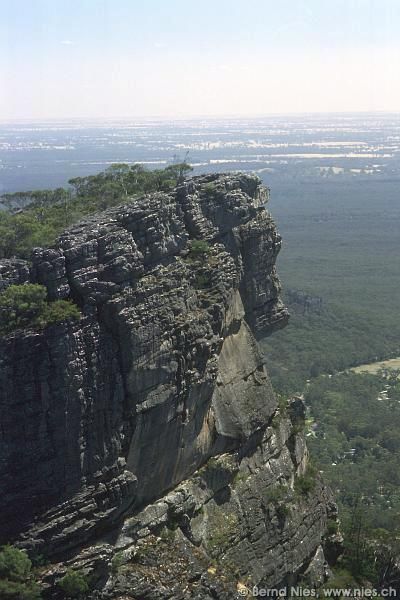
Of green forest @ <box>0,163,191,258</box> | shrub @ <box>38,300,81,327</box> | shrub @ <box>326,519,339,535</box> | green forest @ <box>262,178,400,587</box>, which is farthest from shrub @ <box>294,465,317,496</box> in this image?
shrub @ <box>38,300,81,327</box>

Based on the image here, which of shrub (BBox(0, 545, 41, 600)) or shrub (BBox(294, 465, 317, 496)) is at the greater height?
shrub (BBox(0, 545, 41, 600))

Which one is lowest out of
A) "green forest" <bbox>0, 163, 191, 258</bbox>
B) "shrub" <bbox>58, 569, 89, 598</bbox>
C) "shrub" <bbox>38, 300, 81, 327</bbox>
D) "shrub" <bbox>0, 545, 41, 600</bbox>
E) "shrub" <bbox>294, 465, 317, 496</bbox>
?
"shrub" <bbox>294, 465, 317, 496</bbox>

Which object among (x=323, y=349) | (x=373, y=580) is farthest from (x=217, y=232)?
(x=323, y=349)

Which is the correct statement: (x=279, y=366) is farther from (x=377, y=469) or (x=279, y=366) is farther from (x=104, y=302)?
(x=104, y=302)

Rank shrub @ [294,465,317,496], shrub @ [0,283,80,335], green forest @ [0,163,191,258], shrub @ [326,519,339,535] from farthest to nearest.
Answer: shrub @ [326,519,339,535] → shrub @ [294,465,317,496] → green forest @ [0,163,191,258] → shrub @ [0,283,80,335]

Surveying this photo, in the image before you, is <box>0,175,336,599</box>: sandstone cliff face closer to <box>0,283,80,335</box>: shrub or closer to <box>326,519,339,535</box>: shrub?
<box>0,283,80,335</box>: shrub

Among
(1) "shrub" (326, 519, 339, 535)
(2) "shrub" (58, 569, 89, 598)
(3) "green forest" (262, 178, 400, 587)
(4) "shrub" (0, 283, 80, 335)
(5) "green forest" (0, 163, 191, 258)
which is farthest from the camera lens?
(3) "green forest" (262, 178, 400, 587)
